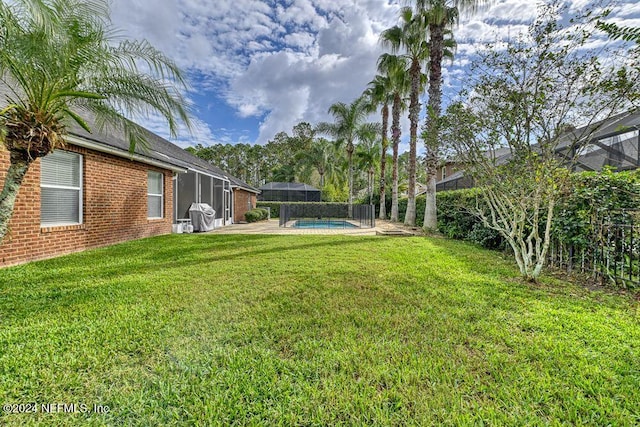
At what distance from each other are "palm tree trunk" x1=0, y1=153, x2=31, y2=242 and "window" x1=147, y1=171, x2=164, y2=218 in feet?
19.4

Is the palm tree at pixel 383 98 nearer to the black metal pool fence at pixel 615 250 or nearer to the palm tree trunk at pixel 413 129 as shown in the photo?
the palm tree trunk at pixel 413 129

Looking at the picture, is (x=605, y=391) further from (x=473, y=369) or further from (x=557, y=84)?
(x=557, y=84)

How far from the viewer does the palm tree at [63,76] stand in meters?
3.64

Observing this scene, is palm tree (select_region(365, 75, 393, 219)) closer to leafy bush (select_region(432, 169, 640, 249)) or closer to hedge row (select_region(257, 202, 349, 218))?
hedge row (select_region(257, 202, 349, 218))

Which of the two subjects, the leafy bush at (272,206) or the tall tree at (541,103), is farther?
the leafy bush at (272,206)

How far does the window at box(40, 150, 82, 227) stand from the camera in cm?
575

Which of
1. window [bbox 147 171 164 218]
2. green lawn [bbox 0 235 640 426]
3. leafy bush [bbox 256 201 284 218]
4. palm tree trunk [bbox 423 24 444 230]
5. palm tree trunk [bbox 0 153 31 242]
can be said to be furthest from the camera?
leafy bush [bbox 256 201 284 218]

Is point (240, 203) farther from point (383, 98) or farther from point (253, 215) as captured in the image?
point (383, 98)

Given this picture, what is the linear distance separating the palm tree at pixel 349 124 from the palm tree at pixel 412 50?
5364mm

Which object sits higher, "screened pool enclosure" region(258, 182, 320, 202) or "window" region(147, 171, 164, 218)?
"screened pool enclosure" region(258, 182, 320, 202)

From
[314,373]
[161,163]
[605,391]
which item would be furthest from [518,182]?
[161,163]

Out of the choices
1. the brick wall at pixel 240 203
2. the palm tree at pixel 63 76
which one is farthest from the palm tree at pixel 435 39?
the brick wall at pixel 240 203

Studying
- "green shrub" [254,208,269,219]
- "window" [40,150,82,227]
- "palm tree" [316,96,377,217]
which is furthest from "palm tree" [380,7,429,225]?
"window" [40,150,82,227]

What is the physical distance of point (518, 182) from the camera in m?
4.96
